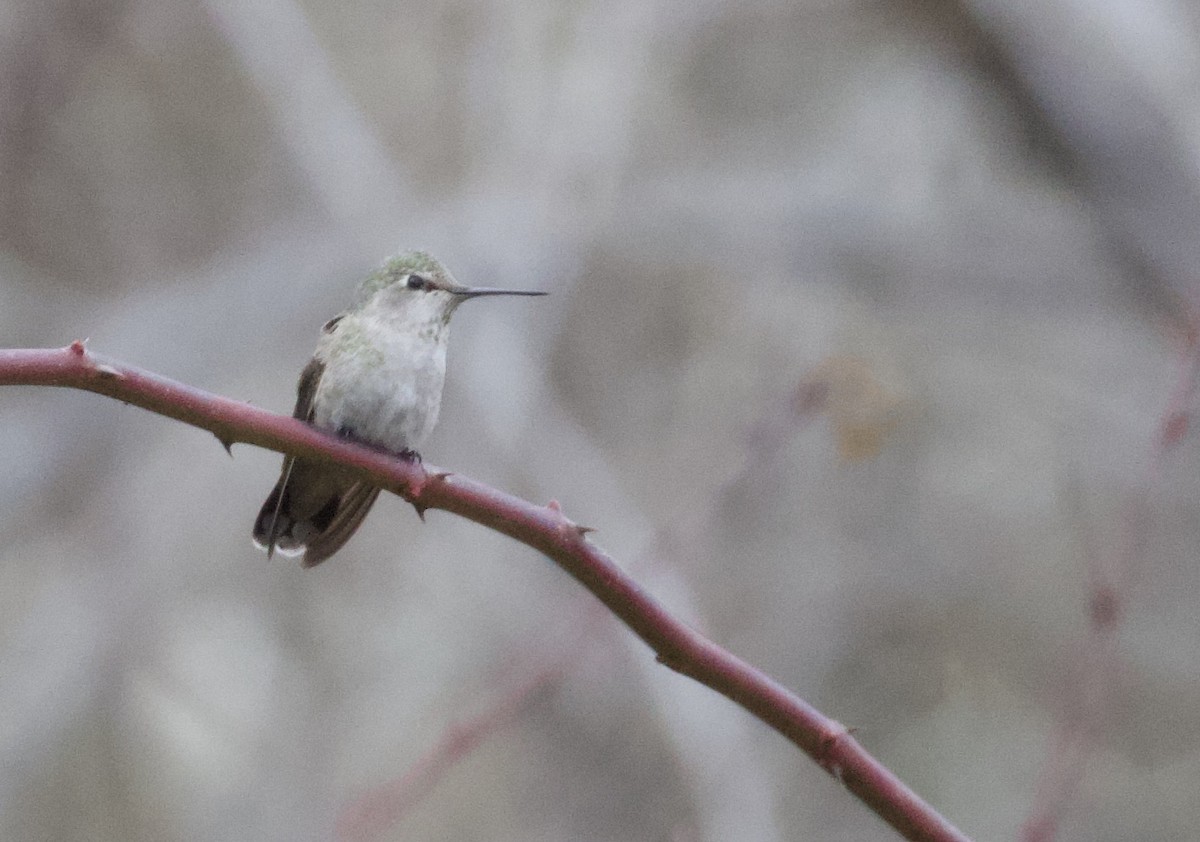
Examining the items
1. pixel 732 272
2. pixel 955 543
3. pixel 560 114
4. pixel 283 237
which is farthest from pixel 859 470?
pixel 283 237

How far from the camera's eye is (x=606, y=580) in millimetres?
1620

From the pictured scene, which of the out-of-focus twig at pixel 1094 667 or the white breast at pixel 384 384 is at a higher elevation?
the out-of-focus twig at pixel 1094 667

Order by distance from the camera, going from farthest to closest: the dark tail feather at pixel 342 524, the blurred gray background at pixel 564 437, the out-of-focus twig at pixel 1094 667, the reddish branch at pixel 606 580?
the blurred gray background at pixel 564 437, the dark tail feather at pixel 342 524, the out-of-focus twig at pixel 1094 667, the reddish branch at pixel 606 580

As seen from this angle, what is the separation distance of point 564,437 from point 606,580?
4455 mm

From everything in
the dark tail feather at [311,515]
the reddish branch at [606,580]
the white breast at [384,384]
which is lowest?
the dark tail feather at [311,515]

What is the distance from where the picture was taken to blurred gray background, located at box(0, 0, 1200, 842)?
609 centimetres

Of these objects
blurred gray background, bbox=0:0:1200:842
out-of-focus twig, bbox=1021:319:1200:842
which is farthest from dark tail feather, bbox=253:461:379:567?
blurred gray background, bbox=0:0:1200:842

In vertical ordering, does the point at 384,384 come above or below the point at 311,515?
above

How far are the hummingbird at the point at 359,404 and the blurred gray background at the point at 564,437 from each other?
2141mm

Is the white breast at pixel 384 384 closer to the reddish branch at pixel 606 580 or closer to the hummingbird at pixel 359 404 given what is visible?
the hummingbird at pixel 359 404

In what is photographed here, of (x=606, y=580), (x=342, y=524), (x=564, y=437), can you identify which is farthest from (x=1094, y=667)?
(x=564, y=437)

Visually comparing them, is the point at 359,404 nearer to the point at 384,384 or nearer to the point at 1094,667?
the point at 384,384

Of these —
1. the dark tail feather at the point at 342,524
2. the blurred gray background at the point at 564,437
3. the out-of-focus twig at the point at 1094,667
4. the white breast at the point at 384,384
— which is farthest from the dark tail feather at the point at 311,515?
the blurred gray background at the point at 564,437

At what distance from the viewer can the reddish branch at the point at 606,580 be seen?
158cm
